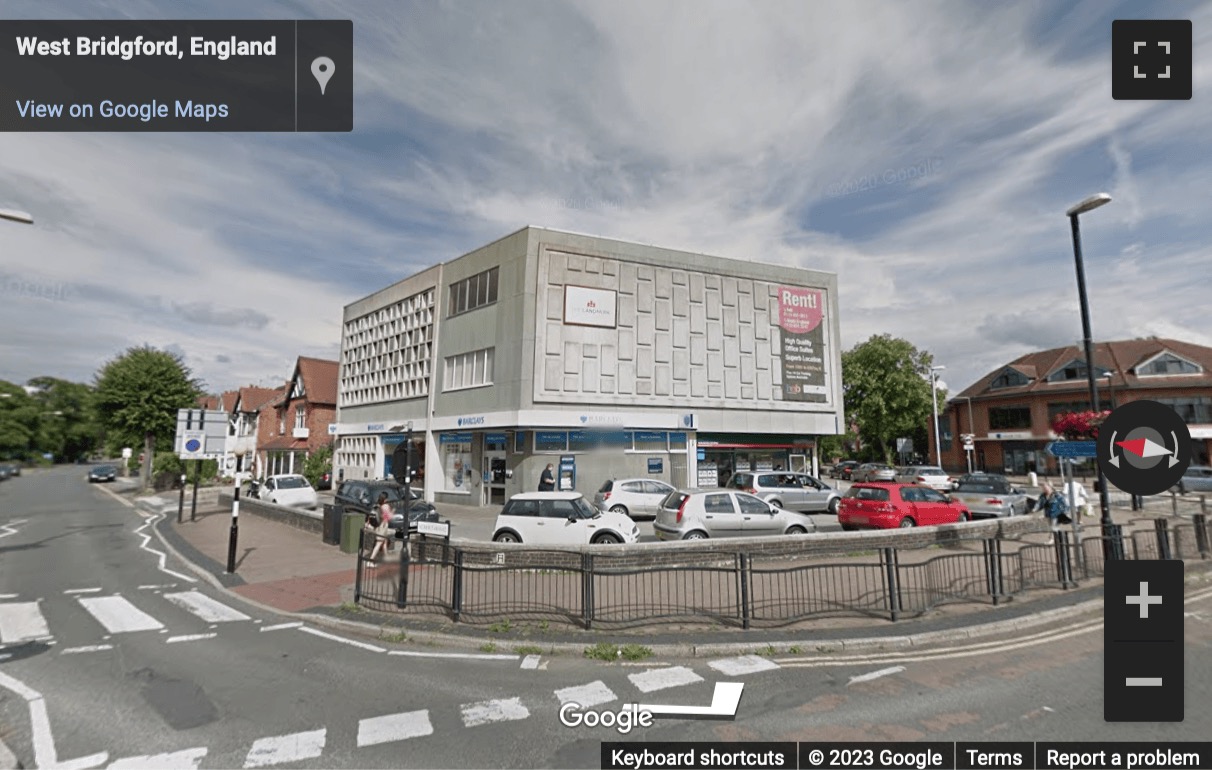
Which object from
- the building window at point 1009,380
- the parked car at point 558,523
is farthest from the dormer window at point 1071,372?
the parked car at point 558,523

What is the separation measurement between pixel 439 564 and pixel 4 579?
1060 centimetres

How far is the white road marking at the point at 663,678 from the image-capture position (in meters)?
6.63

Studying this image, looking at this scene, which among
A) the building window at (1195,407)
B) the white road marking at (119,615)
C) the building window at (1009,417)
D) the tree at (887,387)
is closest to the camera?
the white road marking at (119,615)

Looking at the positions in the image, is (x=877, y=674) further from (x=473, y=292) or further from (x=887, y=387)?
(x=887, y=387)

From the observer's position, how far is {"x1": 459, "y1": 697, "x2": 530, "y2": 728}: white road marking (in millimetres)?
5754

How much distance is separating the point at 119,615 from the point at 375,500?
9.17 m

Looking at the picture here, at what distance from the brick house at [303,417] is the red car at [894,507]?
36.5m

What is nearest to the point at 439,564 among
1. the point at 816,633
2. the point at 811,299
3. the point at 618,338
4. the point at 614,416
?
the point at 816,633

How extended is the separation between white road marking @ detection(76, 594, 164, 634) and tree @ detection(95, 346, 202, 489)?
32740 millimetres

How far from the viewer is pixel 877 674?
6.93 m

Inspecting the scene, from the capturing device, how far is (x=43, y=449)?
15.6 metres

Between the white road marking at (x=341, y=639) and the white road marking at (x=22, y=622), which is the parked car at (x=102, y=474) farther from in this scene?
the white road marking at (x=341, y=639)

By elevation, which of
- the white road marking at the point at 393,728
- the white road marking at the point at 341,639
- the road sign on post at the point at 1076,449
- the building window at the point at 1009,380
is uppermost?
the building window at the point at 1009,380

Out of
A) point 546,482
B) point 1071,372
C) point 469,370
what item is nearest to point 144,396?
point 469,370
